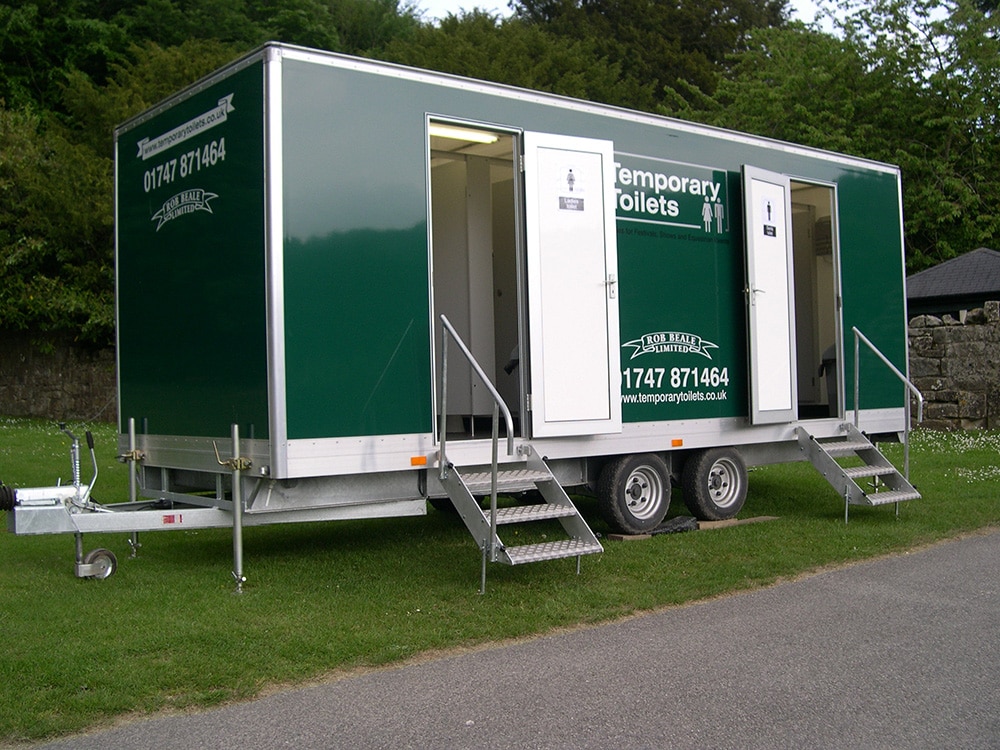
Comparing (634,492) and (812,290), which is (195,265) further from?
(812,290)

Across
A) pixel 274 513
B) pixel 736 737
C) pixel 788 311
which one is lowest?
pixel 736 737

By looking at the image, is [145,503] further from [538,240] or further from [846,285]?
[846,285]

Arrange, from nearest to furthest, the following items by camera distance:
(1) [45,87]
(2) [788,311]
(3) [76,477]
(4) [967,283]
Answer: (3) [76,477], (2) [788,311], (4) [967,283], (1) [45,87]

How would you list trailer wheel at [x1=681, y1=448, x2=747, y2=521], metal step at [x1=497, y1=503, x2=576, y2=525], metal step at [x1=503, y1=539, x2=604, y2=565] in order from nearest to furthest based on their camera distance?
metal step at [x1=503, y1=539, x2=604, y2=565] < metal step at [x1=497, y1=503, x2=576, y2=525] < trailer wheel at [x1=681, y1=448, x2=747, y2=521]

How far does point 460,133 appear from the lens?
7473 mm

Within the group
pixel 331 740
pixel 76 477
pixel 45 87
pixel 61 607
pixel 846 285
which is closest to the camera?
pixel 331 740

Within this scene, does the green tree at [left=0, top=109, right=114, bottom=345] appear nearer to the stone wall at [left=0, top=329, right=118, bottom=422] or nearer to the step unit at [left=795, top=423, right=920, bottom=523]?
the stone wall at [left=0, top=329, right=118, bottom=422]

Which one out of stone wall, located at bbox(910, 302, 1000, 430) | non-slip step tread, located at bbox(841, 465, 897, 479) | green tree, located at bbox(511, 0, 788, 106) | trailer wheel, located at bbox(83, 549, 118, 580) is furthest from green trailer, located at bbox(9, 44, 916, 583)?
green tree, located at bbox(511, 0, 788, 106)

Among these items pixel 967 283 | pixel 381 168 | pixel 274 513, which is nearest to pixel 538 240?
pixel 381 168

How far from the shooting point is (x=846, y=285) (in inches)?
382

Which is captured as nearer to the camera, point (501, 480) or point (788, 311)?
point (501, 480)

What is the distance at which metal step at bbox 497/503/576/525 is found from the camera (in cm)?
643

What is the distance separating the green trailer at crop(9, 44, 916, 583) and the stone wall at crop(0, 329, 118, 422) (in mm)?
13897

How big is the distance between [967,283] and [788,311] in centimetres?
1007
